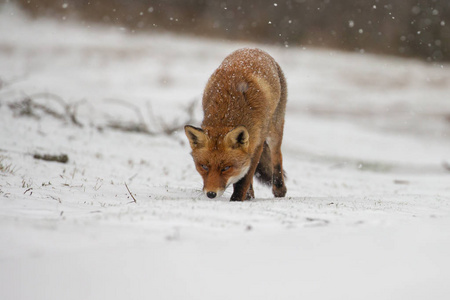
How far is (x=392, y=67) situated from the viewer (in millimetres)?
25359

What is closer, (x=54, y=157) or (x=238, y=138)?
(x=238, y=138)

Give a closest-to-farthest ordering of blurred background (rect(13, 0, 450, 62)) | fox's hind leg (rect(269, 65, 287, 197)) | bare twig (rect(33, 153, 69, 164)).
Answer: fox's hind leg (rect(269, 65, 287, 197)) → bare twig (rect(33, 153, 69, 164)) → blurred background (rect(13, 0, 450, 62))

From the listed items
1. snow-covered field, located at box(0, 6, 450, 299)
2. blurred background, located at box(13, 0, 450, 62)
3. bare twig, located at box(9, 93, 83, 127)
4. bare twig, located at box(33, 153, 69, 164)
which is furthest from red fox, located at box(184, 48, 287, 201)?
blurred background, located at box(13, 0, 450, 62)

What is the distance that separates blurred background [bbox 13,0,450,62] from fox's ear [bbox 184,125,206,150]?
23.2m

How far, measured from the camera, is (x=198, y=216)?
135 inches

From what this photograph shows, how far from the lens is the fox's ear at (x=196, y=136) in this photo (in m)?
4.64

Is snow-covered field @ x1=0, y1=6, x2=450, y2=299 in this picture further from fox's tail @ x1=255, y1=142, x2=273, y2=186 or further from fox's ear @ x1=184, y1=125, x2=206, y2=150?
fox's ear @ x1=184, y1=125, x2=206, y2=150

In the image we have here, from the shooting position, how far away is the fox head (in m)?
4.60

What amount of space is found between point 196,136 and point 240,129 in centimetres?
51

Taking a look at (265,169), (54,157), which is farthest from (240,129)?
(54,157)

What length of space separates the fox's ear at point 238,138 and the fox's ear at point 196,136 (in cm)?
27

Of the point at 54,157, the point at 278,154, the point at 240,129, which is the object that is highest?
the point at 240,129

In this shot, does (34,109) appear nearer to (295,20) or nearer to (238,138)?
(238,138)

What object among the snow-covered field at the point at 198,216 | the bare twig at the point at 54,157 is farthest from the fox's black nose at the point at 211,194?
the bare twig at the point at 54,157
